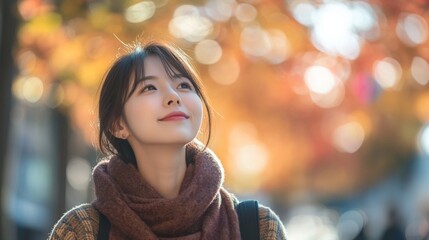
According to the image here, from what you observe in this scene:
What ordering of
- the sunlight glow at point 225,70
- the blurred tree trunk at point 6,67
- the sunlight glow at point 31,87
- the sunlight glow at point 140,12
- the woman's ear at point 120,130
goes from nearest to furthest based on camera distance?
1. the woman's ear at point 120,130
2. the blurred tree trunk at point 6,67
3. the sunlight glow at point 140,12
4. the sunlight glow at point 31,87
5. the sunlight glow at point 225,70

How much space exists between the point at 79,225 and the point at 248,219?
59cm

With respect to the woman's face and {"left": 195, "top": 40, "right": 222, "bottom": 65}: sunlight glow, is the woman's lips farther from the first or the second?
{"left": 195, "top": 40, "right": 222, "bottom": 65}: sunlight glow

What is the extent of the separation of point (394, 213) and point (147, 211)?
35.3 ft

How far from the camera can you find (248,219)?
4.04 metres

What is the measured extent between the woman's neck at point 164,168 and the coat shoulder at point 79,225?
250mm

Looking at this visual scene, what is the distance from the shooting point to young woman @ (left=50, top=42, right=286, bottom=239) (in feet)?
12.7

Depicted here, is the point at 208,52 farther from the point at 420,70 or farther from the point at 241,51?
the point at 420,70

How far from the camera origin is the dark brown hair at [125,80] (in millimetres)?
4098

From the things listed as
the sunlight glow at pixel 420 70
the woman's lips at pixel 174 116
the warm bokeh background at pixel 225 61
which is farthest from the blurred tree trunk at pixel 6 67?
the woman's lips at pixel 174 116

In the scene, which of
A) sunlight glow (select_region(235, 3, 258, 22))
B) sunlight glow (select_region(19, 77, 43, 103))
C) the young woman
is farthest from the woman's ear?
sunlight glow (select_region(19, 77, 43, 103))

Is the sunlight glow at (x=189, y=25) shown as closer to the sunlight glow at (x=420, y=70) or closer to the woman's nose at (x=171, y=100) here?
the sunlight glow at (x=420, y=70)

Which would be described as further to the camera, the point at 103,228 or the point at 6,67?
the point at 6,67

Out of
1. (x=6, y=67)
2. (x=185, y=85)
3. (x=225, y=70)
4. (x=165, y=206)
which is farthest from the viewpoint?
(x=225, y=70)

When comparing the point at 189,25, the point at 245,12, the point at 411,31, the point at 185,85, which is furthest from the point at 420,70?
the point at 185,85
